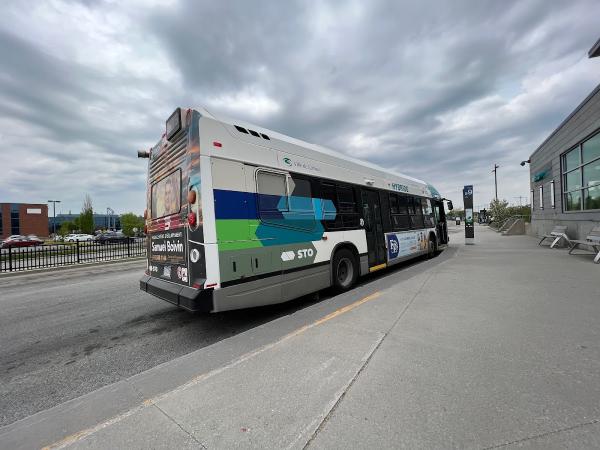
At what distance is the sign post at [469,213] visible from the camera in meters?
17.1

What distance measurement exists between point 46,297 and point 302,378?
26.1 ft

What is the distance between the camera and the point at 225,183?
4.03 m

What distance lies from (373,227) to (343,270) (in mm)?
1658

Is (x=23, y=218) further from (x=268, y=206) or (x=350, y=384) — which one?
(x=350, y=384)

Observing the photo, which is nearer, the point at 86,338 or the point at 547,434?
the point at 547,434

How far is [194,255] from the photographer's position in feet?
12.7

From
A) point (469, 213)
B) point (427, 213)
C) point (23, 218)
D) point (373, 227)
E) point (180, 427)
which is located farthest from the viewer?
point (23, 218)

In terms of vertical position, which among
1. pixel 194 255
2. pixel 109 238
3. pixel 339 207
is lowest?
pixel 109 238

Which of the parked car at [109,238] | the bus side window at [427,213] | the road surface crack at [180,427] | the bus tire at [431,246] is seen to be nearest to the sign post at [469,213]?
the bus tire at [431,246]

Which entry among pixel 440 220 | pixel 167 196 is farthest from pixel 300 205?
pixel 440 220

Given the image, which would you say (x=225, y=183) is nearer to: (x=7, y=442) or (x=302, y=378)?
(x=302, y=378)

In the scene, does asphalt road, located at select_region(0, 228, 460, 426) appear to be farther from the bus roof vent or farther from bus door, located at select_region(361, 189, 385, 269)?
the bus roof vent

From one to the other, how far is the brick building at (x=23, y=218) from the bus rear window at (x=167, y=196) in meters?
93.3

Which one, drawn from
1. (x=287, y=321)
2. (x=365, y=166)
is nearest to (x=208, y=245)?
(x=287, y=321)
